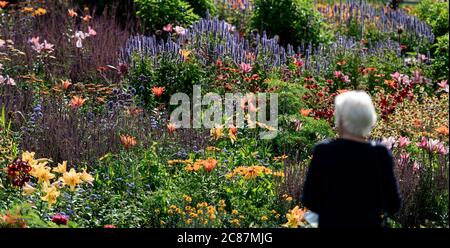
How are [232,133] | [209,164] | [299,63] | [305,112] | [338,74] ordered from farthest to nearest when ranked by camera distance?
Result: 1. [299,63]
2. [338,74]
3. [305,112]
4. [232,133]
5. [209,164]

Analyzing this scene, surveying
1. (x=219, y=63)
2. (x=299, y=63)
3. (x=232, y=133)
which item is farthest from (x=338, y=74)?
(x=232, y=133)

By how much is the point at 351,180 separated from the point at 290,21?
590 centimetres

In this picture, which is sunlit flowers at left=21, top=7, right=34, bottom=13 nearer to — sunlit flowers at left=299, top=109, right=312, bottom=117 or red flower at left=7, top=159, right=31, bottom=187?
sunlit flowers at left=299, top=109, right=312, bottom=117

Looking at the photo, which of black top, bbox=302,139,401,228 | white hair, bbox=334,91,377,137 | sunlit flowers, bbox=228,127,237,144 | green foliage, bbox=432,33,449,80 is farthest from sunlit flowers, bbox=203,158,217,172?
green foliage, bbox=432,33,449,80

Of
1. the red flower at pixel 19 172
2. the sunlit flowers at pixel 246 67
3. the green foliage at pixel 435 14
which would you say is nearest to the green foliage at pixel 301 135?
the sunlit flowers at pixel 246 67

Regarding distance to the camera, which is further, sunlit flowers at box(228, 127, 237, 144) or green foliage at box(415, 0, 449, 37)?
green foliage at box(415, 0, 449, 37)

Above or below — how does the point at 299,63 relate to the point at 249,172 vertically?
above

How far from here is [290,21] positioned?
9391mm

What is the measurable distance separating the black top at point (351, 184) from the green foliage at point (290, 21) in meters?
5.70

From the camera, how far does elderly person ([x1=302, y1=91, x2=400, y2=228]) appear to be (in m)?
3.62

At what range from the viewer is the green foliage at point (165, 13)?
9156 mm

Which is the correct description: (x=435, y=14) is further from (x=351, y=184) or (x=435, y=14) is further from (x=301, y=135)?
(x=351, y=184)

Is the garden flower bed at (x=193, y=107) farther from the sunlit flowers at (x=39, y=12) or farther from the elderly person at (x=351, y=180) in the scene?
the elderly person at (x=351, y=180)
